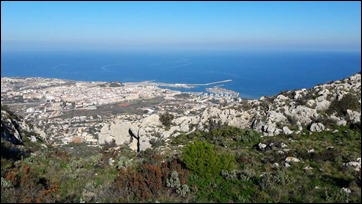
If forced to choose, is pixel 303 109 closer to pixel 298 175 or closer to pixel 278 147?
pixel 278 147

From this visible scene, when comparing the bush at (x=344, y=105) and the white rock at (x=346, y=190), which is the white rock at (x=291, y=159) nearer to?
the white rock at (x=346, y=190)

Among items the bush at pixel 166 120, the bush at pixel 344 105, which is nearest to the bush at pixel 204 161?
the bush at pixel 344 105

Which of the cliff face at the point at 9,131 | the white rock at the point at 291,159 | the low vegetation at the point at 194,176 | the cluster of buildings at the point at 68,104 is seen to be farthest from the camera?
the cluster of buildings at the point at 68,104

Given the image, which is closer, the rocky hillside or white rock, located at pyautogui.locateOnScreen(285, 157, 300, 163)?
white rock, located at pyautogui.locateOnScreen(285, 157, 300, 163)

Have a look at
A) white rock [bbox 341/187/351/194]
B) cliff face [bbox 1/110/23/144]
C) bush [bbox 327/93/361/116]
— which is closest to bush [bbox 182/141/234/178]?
white rock [bbox 341/187/351/194]

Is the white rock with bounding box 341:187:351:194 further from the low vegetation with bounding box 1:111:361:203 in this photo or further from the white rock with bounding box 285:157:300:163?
the white rock with bounding box 285:157:300:163

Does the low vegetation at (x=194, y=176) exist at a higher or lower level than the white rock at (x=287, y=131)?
higher

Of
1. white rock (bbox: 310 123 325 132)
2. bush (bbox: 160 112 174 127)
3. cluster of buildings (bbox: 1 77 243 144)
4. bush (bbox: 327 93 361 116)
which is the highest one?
bush (bbox: 327 93 361 116)
